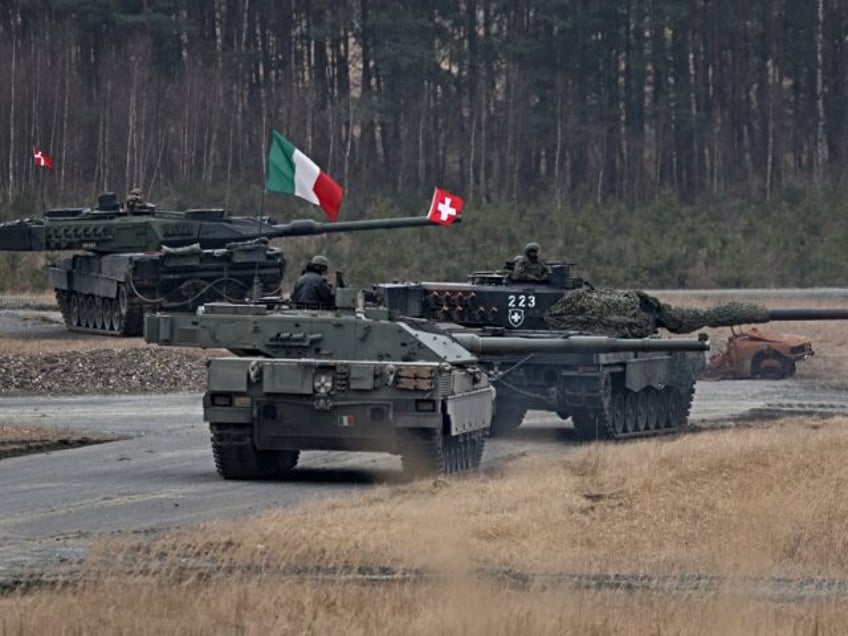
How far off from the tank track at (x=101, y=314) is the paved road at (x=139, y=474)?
15.2ft

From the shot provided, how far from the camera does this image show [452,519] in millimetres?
15234

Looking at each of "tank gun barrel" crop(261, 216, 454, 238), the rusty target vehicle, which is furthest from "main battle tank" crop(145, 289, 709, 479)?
the rusty target vehicle

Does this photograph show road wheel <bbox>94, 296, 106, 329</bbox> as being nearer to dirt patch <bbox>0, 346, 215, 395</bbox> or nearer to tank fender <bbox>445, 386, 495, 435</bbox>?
dirt patch <bbox>0, 346, 215, 395</bbox>

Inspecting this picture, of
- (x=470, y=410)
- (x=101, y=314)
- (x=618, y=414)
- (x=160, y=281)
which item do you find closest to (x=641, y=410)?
(x=618, y=414)

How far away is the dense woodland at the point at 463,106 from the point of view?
5941 cm

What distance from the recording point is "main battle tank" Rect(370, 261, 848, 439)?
24578 millimetres

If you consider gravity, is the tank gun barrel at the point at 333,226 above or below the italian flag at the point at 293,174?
below

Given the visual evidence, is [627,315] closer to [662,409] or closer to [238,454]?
[662,409]

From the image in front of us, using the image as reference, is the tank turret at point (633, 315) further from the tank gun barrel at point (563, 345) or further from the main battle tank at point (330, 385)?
the main battle tank at point (330, 385)

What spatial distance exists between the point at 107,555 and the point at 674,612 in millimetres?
4208

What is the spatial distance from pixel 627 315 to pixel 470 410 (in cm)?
592

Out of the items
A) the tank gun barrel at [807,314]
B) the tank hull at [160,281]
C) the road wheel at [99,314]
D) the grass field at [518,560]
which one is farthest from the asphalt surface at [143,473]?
the road wheel at [99,314]

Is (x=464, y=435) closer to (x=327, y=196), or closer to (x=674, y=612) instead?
(x=327, y=196)

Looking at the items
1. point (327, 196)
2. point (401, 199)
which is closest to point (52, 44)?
point (401, 199)
